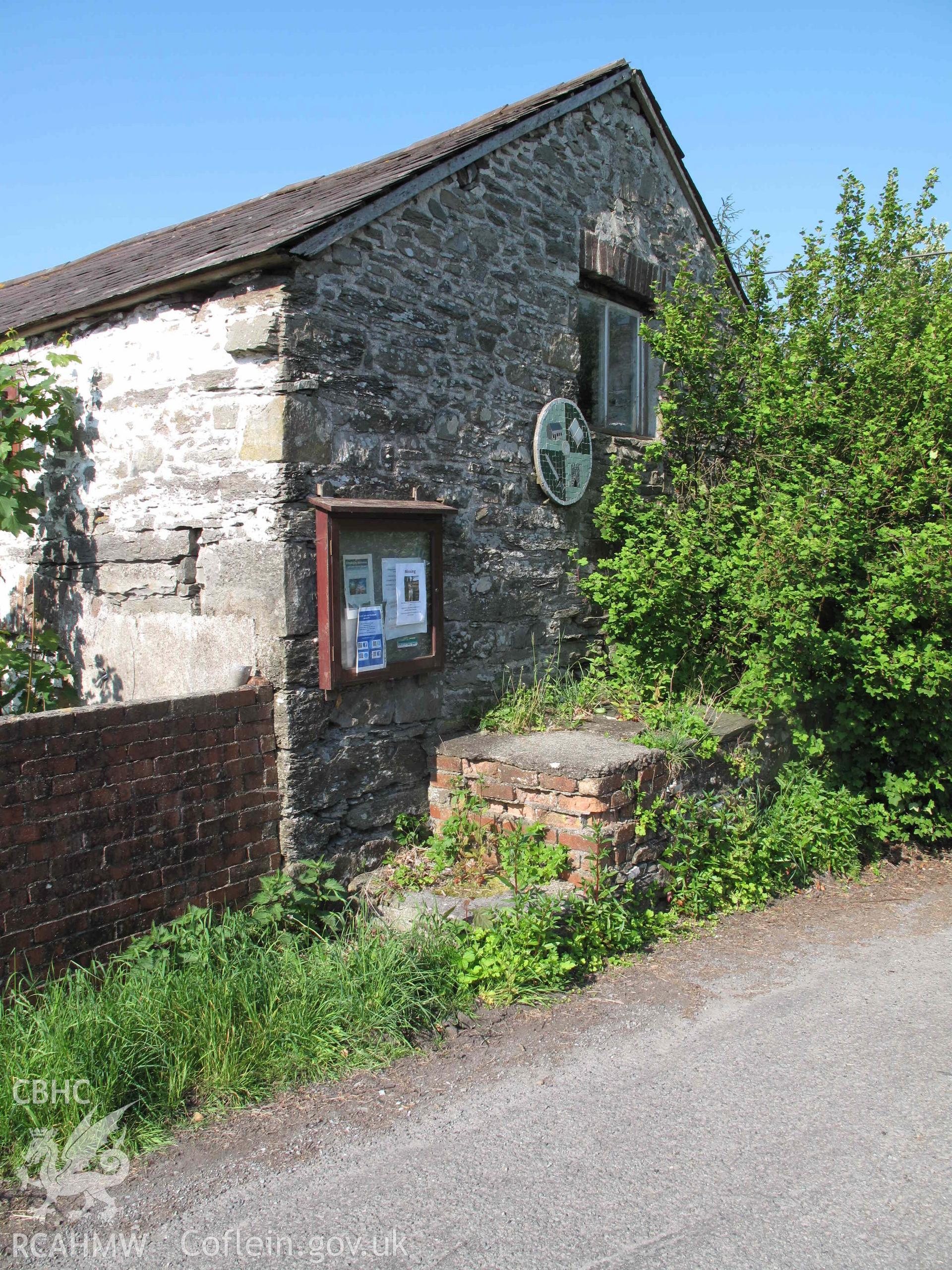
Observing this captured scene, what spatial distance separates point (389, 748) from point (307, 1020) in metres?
1.73

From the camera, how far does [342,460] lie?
195 inches

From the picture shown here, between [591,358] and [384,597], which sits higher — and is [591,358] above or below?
above

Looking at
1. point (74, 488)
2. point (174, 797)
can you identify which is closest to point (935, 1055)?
point (174, 797)

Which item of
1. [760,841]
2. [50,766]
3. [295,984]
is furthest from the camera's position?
[760,841]

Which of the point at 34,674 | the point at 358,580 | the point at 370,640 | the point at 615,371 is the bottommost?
the point at 34,674

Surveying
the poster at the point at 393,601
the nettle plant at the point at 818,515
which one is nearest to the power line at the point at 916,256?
the nettle plant at the point at 818,515

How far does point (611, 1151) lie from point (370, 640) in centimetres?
266

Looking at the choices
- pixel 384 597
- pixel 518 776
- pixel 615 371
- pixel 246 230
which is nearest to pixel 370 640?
pixel 384 597

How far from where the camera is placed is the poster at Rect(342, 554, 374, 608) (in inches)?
193

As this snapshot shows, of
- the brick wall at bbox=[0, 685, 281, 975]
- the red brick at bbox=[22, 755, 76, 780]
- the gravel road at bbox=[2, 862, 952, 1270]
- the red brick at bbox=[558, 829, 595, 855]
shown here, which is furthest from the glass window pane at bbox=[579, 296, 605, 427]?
the red brick at bbox=[22, 755, 76, 780]

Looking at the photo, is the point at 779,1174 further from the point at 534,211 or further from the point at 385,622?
the point at 534,211

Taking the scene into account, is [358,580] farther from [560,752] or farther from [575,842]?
[575,842]

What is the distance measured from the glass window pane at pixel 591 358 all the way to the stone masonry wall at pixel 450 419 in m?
0.24

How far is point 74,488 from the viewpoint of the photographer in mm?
5633
